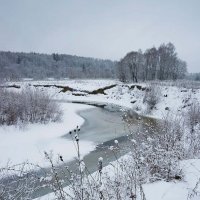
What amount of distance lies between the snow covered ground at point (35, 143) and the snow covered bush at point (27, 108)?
129 cm

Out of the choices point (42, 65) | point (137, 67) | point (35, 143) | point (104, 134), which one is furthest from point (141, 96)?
point (42, 65)

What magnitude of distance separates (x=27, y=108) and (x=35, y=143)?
6.94 m

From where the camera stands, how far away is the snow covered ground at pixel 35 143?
1288 cm

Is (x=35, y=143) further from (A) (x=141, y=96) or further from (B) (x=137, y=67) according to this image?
(B) (x=137, y=67)

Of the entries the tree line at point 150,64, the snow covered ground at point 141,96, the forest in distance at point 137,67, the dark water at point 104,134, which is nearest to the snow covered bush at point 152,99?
the snow covered ground at point 141,96

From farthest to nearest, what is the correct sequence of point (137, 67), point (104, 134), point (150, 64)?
point (150, 64) → point (137, 67) → point (104, 134)

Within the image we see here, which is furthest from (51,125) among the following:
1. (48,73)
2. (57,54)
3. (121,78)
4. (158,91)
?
(57,54)

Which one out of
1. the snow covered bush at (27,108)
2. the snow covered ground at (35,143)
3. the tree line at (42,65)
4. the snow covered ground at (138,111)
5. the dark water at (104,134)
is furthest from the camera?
the tree line at (42,65)

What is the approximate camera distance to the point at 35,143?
15664 mm

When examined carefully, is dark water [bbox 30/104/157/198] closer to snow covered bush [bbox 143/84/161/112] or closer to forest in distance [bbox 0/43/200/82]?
snow covered bush [bbox 143/84/161/112]

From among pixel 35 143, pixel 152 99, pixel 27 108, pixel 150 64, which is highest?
pixel 150 64

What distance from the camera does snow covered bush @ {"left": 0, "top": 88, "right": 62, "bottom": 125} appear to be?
20312 millimetres

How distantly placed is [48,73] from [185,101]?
104251 millimetres

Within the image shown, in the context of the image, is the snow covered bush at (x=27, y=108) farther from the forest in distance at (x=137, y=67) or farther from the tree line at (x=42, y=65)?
the tree line at (x=42, y=65)
